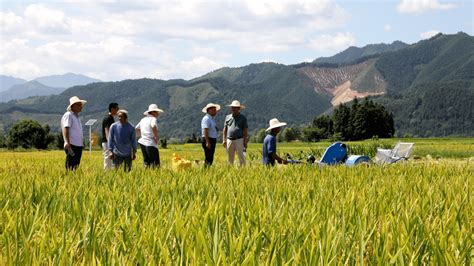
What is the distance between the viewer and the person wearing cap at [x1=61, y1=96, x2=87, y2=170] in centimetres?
795

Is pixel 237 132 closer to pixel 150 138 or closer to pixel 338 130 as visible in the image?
pixel 150 138

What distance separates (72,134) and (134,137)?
1.13m

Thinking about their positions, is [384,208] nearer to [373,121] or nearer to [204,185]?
[204,185]

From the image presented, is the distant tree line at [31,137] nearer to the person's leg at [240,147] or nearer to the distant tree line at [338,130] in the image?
the distant tree line at [338,130]

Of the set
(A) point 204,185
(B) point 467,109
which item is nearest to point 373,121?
(A) point 204,185

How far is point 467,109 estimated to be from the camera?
193000 mm

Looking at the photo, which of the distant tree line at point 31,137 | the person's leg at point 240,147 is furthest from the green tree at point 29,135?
the person's leg at point 240,147

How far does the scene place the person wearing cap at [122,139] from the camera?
8781mm

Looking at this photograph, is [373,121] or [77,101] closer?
[77,101]

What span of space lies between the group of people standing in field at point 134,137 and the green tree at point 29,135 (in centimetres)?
7038

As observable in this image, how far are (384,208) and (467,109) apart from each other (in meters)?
206

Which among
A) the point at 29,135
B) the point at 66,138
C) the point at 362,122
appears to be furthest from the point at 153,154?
the point at 362,122

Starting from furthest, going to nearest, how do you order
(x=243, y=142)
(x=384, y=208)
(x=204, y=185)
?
(x=243, y=142)
(x=204, y=185)
(x=384, y=208)

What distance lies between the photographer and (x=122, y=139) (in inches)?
346
